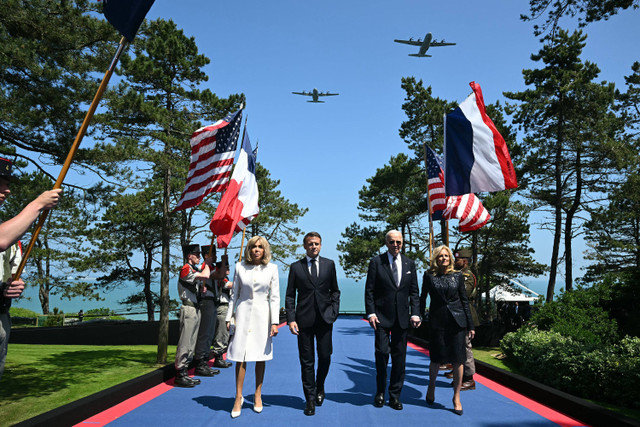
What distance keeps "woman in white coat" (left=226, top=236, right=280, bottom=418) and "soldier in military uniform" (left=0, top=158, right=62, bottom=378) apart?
8.10ft

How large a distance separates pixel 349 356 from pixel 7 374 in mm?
6685

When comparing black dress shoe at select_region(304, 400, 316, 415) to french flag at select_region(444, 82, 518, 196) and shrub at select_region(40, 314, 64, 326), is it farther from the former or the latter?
shrub at select_region(40, 314, 64, 326)

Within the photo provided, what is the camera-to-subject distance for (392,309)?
6023 mm

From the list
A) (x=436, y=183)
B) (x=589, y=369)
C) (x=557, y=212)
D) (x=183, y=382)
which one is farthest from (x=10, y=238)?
(x=557, y=212)

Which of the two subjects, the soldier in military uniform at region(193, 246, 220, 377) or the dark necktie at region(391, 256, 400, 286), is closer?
the dark necktie at region(391, 256, 400, 286)

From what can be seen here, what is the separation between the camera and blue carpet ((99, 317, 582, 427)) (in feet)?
17.3

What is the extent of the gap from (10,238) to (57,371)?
7.66m

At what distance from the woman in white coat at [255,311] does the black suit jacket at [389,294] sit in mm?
1232

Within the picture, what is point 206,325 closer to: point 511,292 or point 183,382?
point 183,382

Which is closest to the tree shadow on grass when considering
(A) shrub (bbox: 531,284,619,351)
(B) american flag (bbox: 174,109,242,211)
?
(B) american flag (bbox: 174,109,242,211)

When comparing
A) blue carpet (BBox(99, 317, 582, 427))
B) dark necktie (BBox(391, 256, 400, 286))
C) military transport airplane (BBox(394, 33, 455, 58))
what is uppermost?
military transport airplane (BBox(394, 33, 455, 58))

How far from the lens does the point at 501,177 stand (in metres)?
8.02


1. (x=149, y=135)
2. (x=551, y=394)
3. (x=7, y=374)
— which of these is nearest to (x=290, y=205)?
(x=149, y=135)

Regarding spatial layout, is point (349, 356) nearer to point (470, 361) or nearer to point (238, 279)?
point (470, 361)
